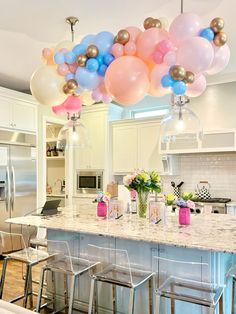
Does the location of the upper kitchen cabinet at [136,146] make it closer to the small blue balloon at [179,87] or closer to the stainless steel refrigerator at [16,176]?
the stainless steel refrigerator at [16,176]

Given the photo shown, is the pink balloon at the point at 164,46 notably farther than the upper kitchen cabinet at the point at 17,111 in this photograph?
No

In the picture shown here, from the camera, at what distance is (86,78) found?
2264 millimetres

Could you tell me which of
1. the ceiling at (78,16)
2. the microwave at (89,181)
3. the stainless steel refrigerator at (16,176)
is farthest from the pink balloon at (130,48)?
the microwave at (89,181)

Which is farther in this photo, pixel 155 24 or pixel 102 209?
pixel 102 209

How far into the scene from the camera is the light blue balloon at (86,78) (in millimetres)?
2252

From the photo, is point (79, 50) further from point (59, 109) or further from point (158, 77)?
point (59, 109)

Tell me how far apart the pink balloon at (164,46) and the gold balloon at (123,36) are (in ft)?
0.76

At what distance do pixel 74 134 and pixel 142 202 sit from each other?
102cm

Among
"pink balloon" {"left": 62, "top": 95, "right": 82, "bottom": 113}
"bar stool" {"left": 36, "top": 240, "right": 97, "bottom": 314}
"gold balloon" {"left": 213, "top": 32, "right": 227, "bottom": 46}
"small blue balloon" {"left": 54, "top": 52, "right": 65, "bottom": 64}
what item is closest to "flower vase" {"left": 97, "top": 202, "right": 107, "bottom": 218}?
"bar stool" {"left": 36, "top": 240, "right": 97, "bottom": 314}

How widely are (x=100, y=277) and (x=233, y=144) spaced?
310cm

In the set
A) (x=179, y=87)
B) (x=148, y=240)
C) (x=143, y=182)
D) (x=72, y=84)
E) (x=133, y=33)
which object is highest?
(x=133, y=33)

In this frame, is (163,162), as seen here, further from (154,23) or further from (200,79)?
(154,23)

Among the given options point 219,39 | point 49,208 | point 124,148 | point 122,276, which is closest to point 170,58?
point 219,39

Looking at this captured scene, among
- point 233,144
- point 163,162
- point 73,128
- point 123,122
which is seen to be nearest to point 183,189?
point 163,162
